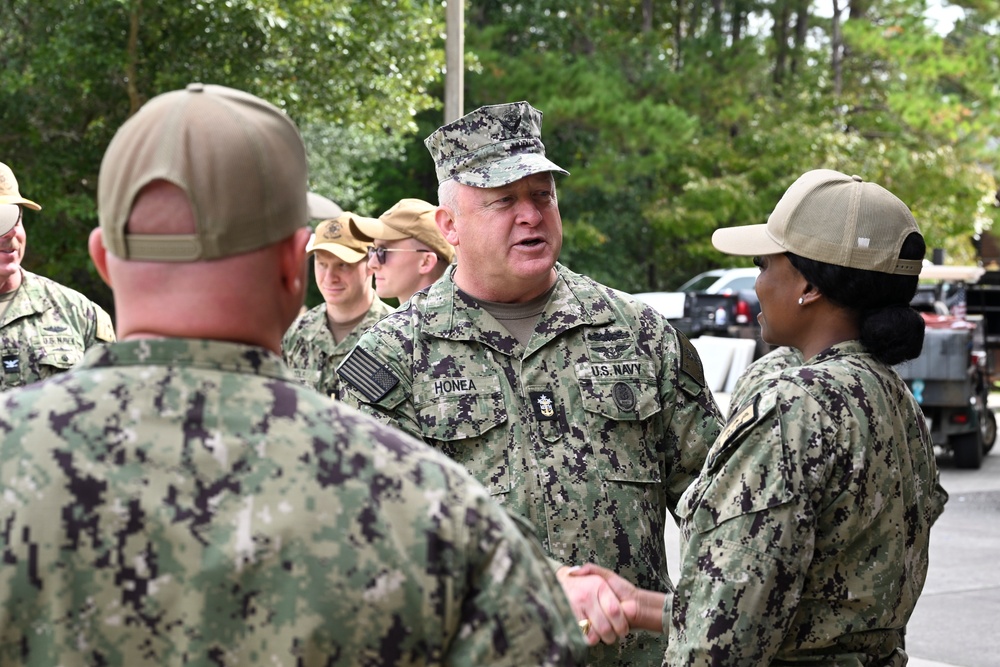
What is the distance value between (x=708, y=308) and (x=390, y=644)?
67.0ft

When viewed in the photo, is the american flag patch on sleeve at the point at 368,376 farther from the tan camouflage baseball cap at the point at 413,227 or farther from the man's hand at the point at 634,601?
the tan camouflage baseball cap at the point at 413,227

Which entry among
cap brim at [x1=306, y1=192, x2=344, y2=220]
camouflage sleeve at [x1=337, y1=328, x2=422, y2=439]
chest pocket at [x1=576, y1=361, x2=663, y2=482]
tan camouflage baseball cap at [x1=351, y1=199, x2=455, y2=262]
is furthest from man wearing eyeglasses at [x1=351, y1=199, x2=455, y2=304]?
cap brim at [x1=306, y1=192, x2=344, y2=220]

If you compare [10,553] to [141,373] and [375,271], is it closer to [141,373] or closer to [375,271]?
[141,373]

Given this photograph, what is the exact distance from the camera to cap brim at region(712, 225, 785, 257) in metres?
3.04

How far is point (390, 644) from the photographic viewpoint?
1.58 m

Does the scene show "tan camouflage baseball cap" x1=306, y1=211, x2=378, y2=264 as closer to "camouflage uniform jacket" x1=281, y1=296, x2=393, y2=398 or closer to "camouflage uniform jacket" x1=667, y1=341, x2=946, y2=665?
"camouflage uniform jacket" x1=281, y1=296, x2=393, y2=398

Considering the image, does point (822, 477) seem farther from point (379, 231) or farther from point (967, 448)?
point (967, 448)

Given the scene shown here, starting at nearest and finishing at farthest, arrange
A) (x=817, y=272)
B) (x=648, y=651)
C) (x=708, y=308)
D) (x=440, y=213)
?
(x=817, y=272)
(x=648, y=651)
(x=440, y=213)
(x=708, y=308)

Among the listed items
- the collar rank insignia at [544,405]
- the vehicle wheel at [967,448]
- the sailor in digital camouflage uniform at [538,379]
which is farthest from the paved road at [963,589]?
the collar rank insignia at [544,405]

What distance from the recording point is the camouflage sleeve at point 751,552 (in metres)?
2.66

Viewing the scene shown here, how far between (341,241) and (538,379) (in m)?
3.77

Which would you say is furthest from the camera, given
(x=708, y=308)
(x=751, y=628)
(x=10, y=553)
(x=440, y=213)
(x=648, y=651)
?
(x=708, y=308)

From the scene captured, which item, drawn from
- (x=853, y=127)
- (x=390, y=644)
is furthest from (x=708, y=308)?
(x=390, y=644)

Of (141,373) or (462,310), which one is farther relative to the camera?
(462,310)
